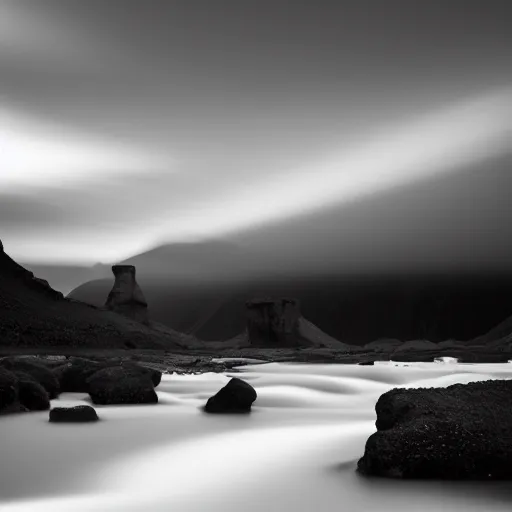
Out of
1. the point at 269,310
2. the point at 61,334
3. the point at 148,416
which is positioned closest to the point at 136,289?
the point at 269,310

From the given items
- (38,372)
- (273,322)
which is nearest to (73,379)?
(38,372)

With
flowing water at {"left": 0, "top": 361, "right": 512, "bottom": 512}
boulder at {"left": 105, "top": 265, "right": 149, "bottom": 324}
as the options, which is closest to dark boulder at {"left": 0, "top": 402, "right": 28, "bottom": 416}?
flowing water at {"left": 0, "top": 361, "right": 512, "bottom": 512}

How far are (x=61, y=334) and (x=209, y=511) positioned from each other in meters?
34.6

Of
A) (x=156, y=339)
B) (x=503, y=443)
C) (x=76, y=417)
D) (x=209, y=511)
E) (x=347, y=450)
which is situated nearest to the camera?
(x=209, y=511)

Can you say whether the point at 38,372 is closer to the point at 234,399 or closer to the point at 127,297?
the point at 234,399

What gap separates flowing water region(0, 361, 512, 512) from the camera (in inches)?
199

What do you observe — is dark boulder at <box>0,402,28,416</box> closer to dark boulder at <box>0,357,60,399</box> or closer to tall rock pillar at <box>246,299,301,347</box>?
dark boulder at <box>0,357,60,399</box>

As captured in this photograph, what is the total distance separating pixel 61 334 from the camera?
123 feet

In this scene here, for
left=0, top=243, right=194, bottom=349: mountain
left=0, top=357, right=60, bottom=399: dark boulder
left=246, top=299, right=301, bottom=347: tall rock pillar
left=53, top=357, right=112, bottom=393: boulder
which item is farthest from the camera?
left=246, top=299, right=301, bottom=347: tall rock pillar

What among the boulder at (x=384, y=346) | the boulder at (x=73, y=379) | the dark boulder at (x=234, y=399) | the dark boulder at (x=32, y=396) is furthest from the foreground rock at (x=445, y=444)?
the boulder at (x=384, y=346)

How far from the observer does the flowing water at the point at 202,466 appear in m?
5.07

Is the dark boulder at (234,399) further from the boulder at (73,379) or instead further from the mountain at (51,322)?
the mountain at (51,322)

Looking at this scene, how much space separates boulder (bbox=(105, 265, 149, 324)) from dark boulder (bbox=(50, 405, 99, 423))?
5118cm

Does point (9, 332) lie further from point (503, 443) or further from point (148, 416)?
point (503, 443)
